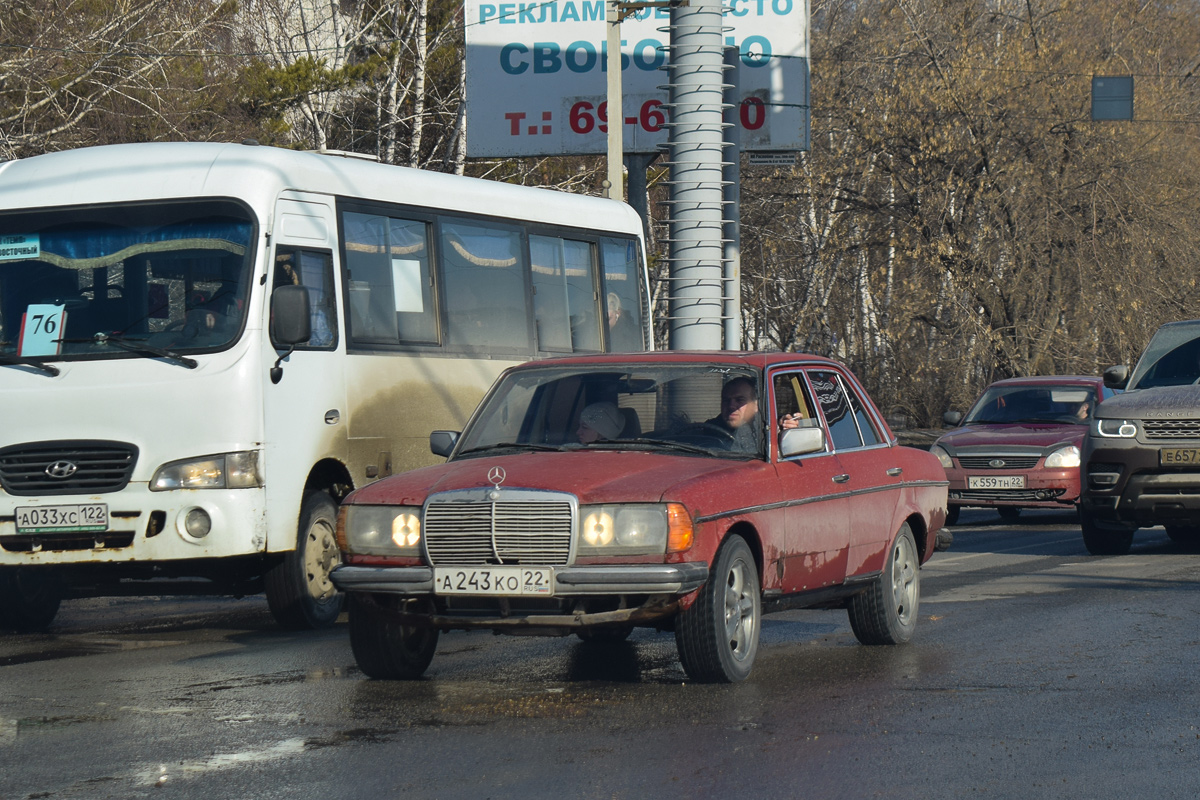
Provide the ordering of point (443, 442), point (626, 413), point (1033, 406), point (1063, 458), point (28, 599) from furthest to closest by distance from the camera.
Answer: point (1033, 406)
point (1063, 458)
point (28, 599)
point (443, 442)
point (626, 413)

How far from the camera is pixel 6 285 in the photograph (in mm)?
10539

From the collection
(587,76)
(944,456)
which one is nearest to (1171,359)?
(944,456)

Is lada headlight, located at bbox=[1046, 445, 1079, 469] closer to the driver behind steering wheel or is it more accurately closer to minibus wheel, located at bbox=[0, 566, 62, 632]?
the driver behind steering wheel

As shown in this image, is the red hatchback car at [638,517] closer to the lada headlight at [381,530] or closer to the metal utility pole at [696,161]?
the lada headlight at [381,530]

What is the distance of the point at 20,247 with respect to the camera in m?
10.6

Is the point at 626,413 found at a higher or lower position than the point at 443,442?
higher

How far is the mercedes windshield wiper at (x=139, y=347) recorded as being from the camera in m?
10.1

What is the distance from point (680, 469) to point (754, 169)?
96.7 feet

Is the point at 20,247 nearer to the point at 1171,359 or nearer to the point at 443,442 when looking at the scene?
the point at 443,442

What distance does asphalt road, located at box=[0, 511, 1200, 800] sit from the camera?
5.74 m

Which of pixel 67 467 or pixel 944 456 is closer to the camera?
pixel 67 467

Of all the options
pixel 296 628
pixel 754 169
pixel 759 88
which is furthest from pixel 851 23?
pixel 296 628

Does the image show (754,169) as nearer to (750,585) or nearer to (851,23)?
(851,23)

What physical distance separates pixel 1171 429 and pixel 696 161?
5885 millimetres
